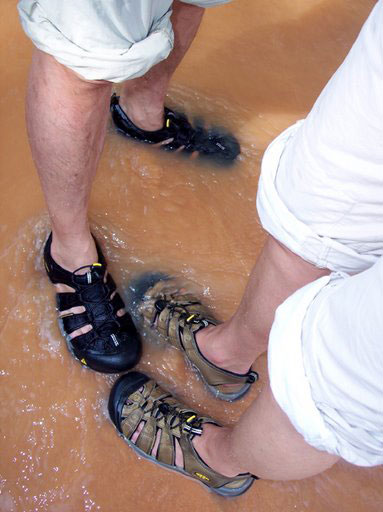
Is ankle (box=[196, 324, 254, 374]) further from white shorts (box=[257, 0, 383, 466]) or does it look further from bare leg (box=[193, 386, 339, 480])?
white shorts (box=[257, 0, 383, 466])

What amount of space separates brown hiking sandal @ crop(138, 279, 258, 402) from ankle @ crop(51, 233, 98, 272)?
193 millimetres

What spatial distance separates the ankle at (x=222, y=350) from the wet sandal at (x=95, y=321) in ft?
0.51

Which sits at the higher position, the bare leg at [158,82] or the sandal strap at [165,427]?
the bare leg at [158,82]

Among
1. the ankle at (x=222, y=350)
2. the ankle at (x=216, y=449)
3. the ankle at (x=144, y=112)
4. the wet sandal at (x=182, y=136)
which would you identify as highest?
the ankle at (x=144, y=112)

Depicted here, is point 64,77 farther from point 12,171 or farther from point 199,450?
point 199,450

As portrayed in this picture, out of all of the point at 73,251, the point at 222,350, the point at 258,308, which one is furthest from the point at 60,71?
the point at 222,350

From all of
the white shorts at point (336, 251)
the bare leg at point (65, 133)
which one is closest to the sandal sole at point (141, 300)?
the bare leg at point (65, 133)

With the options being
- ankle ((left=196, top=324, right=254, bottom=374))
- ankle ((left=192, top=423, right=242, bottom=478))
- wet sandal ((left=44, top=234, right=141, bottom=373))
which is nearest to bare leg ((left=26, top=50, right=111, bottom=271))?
wet sandal ((left=44, top=234, right=141, bottom=373))

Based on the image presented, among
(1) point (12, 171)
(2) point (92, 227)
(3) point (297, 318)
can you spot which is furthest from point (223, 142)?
(3) point (297, 318)

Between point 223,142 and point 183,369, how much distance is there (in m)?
0.66

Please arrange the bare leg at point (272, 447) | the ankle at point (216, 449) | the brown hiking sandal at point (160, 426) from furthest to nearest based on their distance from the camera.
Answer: the brown hiking sandal at point (160, 426) < the ankle at point (216, 449) < the bare leg at point (272, 447)

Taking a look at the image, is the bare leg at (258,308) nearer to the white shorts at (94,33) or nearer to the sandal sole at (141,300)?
the sandal sole at (141,300)

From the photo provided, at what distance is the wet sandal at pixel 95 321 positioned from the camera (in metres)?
1.22

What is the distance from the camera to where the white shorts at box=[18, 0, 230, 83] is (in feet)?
2.67
